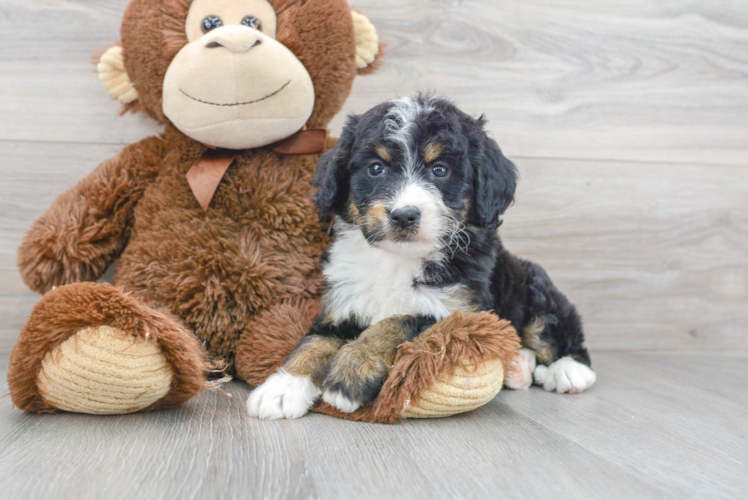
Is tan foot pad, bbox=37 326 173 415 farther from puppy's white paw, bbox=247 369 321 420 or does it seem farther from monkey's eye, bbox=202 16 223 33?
monkey's eye, bbox=202 16 223 33

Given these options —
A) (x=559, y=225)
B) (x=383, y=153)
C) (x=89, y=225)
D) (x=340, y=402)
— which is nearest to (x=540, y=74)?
(x=559, y=225)

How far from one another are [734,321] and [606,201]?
958 millimetres

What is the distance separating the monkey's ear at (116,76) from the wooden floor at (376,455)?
3.80ft

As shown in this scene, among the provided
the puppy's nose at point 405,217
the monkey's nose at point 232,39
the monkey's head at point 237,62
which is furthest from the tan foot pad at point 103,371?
the monkey's nose at point 232,39

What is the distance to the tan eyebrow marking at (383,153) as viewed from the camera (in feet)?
5.67

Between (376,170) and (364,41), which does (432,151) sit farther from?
(364,41)

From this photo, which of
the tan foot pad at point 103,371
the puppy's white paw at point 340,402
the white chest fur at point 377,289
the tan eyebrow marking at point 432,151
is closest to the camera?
the tan foot pad at point 103,371

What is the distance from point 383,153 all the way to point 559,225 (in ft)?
4.80

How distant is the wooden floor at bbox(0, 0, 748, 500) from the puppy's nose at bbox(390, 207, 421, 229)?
54 centimetres

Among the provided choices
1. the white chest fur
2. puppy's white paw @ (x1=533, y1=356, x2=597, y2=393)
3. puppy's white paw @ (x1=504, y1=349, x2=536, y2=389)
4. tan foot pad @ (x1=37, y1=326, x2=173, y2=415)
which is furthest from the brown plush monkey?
Answer: puppy's white paw @ (x1=533, y1=356, x2=597, y2=393)

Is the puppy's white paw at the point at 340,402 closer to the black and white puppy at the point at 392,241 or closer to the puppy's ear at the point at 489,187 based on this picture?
the black and white puppy at the point at 392,241

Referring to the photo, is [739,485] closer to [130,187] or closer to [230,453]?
[230,453]

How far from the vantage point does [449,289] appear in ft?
6.00

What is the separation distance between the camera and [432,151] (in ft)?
5.65
